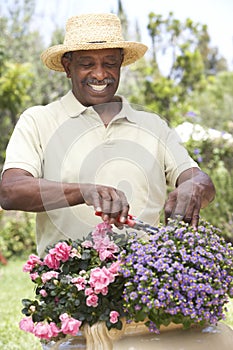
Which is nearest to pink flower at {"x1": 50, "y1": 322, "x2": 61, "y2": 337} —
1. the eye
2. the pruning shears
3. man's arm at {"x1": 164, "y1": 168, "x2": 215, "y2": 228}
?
the pruning shears

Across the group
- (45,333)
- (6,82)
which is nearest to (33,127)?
(45,333)

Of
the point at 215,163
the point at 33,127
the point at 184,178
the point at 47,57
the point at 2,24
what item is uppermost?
the point at 2,24

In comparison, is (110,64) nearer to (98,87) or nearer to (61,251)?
(98,87)

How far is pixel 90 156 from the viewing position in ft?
9.52

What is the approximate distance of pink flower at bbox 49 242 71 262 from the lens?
2.48 m

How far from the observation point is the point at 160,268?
90.5 inches

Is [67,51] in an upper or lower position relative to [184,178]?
upper

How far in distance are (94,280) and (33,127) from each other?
810 millimetres

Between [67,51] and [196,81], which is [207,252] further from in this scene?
[196,81]

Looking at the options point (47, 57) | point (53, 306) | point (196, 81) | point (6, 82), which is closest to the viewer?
point (53, 306)

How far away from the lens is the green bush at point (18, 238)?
36.4 ft

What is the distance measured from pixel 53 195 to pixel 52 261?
0.24 m

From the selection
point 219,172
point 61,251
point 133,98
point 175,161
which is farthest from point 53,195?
point 133,98

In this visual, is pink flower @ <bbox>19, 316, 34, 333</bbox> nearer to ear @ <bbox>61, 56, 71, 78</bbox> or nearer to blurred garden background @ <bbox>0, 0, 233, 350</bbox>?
ear @ <bbox>61, 56, 71, 78</bbox>
